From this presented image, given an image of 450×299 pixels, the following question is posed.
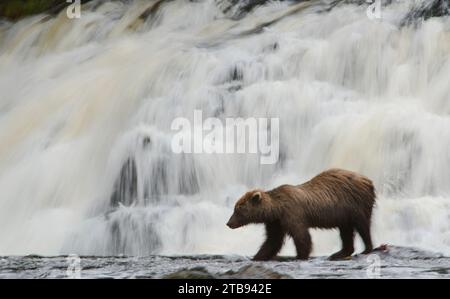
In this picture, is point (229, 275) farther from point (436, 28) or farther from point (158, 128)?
point (436, 28)

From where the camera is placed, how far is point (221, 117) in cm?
1132

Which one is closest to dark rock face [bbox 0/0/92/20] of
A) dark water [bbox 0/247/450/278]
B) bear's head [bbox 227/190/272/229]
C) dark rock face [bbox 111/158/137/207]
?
dark rock face [bbox 111/158/137/207]

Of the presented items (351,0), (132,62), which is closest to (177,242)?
(132,62)

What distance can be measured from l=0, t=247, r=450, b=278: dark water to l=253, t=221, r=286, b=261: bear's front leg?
0.32ft

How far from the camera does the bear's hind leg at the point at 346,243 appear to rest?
891 centimetres

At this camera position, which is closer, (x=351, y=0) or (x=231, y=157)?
(x=231, y=157)

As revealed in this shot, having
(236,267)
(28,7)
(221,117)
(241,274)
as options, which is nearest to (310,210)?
(236,267)

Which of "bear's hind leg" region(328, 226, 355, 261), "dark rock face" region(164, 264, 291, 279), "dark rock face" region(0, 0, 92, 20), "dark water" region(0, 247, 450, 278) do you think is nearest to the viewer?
"dark rock face" region(164, 264, 291, 279)

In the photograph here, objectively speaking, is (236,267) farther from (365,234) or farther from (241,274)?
(365,234)

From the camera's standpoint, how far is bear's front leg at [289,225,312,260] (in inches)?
335

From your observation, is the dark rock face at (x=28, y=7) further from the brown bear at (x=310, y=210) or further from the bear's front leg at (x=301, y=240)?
the bear's front leg at (x=301, y=240)

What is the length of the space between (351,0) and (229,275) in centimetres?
582

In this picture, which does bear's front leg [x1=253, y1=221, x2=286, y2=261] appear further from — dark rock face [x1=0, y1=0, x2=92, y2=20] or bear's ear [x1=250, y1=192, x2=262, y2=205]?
dark rock face [x1=0, y1=0, x2=92, y2=20]
